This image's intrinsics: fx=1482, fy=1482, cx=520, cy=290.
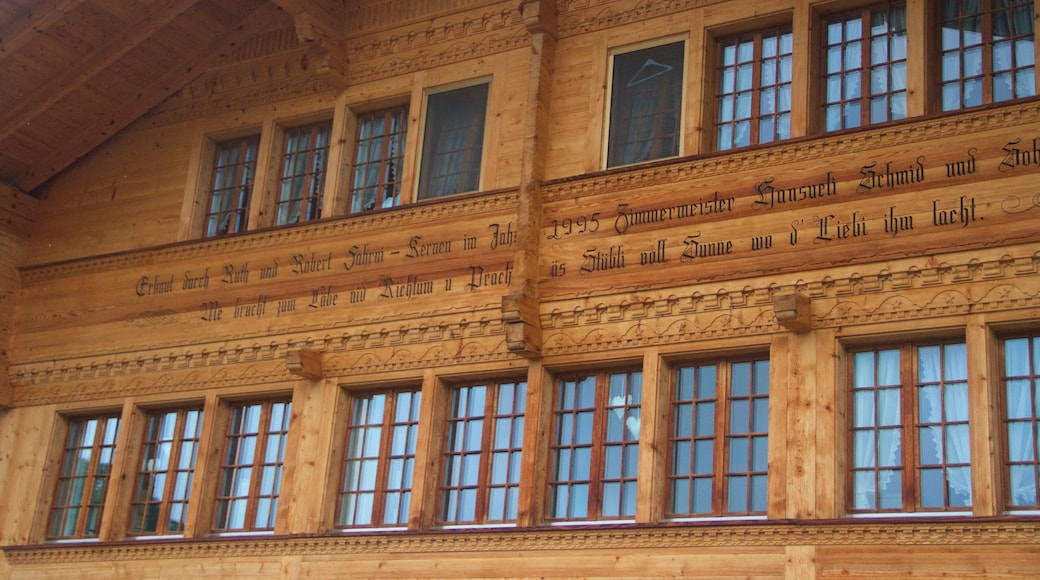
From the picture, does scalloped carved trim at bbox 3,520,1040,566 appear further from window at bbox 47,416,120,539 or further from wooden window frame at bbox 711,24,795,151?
wooden window frame at bbox 711,24,795,151

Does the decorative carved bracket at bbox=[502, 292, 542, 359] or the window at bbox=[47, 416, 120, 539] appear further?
the window at bbox=[47, 416, 120, 539]

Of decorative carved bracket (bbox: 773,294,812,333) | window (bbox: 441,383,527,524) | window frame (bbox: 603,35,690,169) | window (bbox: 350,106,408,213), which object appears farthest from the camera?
window (bbox: 350,106,408,213)

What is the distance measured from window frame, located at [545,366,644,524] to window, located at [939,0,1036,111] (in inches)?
168

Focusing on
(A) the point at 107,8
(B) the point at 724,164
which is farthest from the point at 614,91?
(A) the point at 107,8

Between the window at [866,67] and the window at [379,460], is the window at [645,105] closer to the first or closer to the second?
the window at [866,67]

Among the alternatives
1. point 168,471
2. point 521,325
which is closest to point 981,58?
point 521,325

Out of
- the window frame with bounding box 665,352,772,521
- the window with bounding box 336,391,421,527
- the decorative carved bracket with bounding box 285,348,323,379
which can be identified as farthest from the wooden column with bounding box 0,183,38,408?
the window frame with bounding box 665,352,772,521

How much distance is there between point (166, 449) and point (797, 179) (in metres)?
8.41

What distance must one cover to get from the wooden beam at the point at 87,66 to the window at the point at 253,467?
498 centimetres

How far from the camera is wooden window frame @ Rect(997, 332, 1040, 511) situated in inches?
504

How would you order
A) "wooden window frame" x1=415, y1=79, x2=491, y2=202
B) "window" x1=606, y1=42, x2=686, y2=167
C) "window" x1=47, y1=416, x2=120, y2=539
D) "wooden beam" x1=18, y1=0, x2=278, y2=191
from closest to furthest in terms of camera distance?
"window" x1=606, y1=42, x2=686, y2=167, "wooden window frame" x1=415, y1=79, x2=491, y2=202, "window" x1=47, y1=416, x2=120, y2=539, "wooden beam" x1=18, y1=0, x2=278, y2=191

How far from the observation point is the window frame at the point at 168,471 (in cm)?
1759

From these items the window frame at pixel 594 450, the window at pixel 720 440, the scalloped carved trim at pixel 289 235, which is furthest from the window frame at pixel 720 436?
the scalloped carved trim at pixel 289 235

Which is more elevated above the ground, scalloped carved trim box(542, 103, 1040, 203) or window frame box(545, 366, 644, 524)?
scalloped carved trim box(542, 103, 1040, 203)
